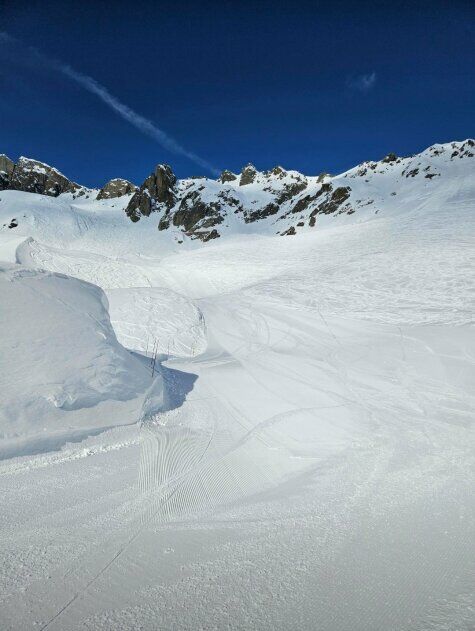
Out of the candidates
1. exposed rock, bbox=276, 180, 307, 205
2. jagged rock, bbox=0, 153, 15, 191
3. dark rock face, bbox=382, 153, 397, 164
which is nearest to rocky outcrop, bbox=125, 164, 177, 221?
exposed rock, bbox=276, 180, 307, 205

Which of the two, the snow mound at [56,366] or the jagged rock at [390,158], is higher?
the jagged rock at [390,158]

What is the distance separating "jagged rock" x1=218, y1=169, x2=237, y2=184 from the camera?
12939cm

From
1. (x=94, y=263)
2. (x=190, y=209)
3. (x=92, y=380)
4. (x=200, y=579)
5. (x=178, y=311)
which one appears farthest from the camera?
(x=190, y=209)

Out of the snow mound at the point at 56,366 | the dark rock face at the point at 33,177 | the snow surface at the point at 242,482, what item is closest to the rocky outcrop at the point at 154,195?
the dark rock face at the point at 33,177

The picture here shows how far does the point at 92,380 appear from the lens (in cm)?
470

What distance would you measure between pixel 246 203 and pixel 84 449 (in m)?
98.2

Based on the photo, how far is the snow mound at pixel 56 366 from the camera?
399 centimetres

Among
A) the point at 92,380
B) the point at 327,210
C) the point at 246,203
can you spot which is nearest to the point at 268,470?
the point at 92,380

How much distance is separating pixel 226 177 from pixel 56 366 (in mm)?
137103

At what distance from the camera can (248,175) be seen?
406ft

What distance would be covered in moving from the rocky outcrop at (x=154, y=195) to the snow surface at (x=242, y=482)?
274 feet

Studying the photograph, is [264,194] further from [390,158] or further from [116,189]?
[116,189]

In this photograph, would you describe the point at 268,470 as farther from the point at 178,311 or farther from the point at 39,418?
the point at 178,311

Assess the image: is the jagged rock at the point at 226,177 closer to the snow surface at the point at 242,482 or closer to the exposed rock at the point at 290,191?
the exposed rock at the point at 290,191
